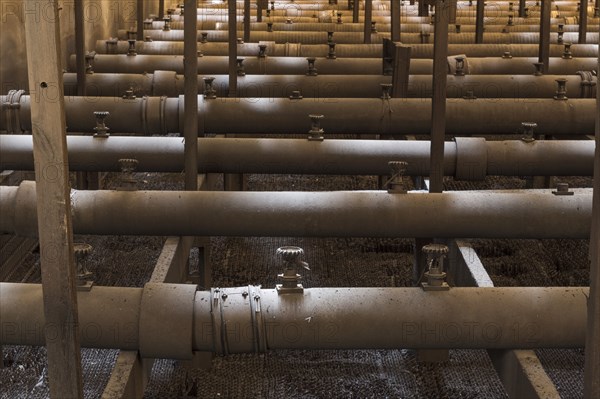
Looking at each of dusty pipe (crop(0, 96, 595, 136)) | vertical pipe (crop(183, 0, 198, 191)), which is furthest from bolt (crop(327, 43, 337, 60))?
vertical pipe (crop(183, 0, 198, 191))

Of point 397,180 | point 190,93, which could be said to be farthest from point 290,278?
point 190,93

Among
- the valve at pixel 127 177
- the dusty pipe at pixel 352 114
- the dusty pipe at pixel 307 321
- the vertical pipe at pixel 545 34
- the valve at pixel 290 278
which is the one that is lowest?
the dusty pipe at pixel 307 321

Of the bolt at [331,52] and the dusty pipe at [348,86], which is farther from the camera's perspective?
the bolt at [331,52]

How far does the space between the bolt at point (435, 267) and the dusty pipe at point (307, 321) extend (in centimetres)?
6

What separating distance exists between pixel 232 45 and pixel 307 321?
3.70 metres

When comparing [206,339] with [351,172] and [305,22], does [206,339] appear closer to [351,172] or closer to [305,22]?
[351,172]

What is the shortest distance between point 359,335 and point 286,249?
40 centimetres

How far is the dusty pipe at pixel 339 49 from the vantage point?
29.8ft

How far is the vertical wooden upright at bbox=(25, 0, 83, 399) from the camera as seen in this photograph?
2.00 metres

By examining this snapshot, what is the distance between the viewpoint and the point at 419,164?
539 cm

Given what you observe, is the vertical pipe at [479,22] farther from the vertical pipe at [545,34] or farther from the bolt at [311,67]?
the bolt at [311,67]

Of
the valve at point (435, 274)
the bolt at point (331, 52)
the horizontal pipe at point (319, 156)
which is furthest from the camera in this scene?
the bolt at point (331, 52)

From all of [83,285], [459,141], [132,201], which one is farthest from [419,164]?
[83,285]

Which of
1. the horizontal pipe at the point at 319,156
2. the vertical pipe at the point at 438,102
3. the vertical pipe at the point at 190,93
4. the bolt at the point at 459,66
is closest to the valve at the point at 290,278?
the vertical pipe at the point at 438,102
